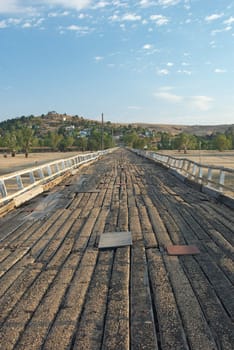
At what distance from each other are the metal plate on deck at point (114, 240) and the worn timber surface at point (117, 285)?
14 cm

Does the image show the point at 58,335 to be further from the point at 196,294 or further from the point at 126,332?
the point at 196,294

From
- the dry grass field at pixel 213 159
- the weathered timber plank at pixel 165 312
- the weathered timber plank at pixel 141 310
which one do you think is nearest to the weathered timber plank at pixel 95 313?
the weathered timber plank at pixel 141 310

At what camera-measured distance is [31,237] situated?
23.1 ft

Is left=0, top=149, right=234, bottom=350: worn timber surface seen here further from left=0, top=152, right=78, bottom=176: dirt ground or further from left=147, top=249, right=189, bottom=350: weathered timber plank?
left=0, top=152, right=78, bottom=176: dirt ground

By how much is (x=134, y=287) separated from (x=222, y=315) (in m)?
1.16

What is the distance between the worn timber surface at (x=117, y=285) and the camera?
3295mm

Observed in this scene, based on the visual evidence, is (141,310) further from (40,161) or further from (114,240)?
(40,161)

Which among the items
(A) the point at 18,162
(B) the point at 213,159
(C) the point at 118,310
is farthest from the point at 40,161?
(C) the point at 118,310

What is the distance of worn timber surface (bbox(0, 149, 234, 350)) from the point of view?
329cm

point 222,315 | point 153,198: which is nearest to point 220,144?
point 153,198

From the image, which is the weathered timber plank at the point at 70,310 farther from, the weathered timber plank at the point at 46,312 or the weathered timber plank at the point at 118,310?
the weathered timber plank at the point at 118,310

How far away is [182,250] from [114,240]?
1300 millimetres

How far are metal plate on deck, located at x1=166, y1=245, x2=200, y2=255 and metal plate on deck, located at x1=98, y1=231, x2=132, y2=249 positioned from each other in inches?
30.4

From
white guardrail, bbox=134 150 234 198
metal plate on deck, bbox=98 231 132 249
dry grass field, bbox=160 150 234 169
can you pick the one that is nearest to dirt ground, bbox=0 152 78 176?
white guardrail, bbox=134 150 234 198
